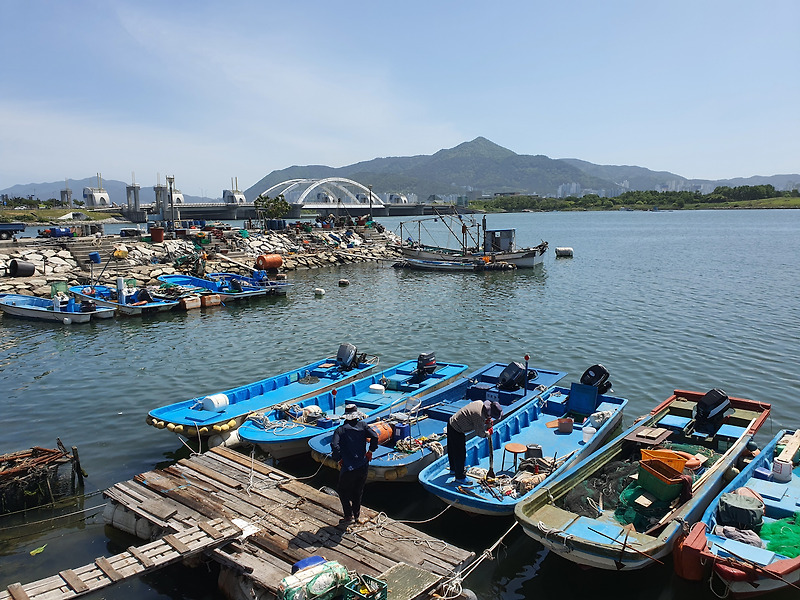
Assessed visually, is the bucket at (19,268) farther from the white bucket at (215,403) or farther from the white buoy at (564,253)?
the white buoy at (564,253)

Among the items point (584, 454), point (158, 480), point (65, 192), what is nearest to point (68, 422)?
point (158, 480)

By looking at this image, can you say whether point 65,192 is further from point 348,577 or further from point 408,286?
point 348,577

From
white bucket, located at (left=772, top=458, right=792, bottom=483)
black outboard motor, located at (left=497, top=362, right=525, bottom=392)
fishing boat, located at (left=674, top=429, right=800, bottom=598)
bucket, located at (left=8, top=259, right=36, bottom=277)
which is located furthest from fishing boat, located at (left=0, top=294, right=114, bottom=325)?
white bucket, located at (left=772, top=458, right=792, bottom=483)

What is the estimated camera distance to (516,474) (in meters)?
11.2

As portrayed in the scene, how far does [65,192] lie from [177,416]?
204401 mm

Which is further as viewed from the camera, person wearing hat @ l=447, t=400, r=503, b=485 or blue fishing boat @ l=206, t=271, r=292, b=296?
blue fishing boat @ l=206, t=271, r=292, b=296

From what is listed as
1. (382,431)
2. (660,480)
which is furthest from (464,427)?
(660,480)

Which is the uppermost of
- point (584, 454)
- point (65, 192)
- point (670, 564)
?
point (65, 192)

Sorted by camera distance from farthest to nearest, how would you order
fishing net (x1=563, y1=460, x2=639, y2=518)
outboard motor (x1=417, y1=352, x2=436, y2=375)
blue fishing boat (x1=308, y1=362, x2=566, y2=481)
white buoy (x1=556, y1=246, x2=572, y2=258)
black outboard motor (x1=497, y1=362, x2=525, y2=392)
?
white buoy (x1=556, y1=246, x2=572, y2=258), outboard motor (x1=417, y1=352, x2=436, y2=375), black outboard motor (x1=497, y1=362, x2=525, y2=392), blue fishing boat (x1=308, y1=362, x2=566, y2=481), fishing net (x1=563, y1=460, x2=639, y2=518)

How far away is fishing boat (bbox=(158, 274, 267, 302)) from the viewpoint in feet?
A: 120

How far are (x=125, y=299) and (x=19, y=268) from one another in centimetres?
1058

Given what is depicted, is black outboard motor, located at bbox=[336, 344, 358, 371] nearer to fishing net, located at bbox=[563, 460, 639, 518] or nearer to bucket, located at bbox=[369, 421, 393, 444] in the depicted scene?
bucket, located at bbox=[369, 421, 393, 444]

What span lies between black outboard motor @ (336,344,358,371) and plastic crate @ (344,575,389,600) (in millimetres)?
10746

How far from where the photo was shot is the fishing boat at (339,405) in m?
13.0
